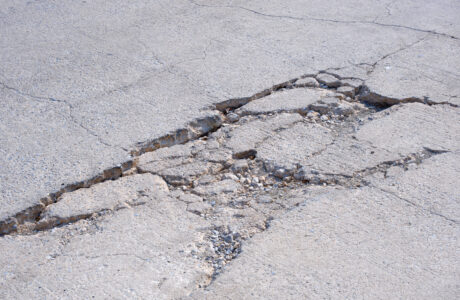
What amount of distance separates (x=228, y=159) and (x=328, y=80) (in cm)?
116

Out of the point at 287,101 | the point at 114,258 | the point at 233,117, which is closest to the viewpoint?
the point at 114,258

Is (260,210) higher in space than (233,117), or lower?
lower

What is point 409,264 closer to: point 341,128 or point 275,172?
point 275,172

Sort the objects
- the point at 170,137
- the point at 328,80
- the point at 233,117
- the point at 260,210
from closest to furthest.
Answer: the point at 260,210
the point at 170,137
the point at 233,117
the point at 328,80

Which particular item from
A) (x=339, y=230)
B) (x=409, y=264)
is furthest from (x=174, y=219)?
(x=409, y=264)

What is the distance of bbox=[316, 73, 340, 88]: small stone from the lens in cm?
370

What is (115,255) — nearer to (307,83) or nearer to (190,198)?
(190,198)

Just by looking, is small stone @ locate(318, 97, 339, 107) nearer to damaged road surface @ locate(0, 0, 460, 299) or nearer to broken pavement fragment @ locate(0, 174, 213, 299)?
damaged road surface @ locate(0, 0, 460, 299)

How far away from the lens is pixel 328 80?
3.72m

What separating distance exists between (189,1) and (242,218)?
3.20m

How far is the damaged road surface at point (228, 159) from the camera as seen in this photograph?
7.32 ft

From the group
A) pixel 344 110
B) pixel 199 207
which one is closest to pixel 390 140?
pixel 344 110

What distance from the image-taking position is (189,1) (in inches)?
205

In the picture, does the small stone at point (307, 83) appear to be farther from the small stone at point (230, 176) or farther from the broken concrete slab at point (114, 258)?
the broken concrete slab at point (114, 258)
